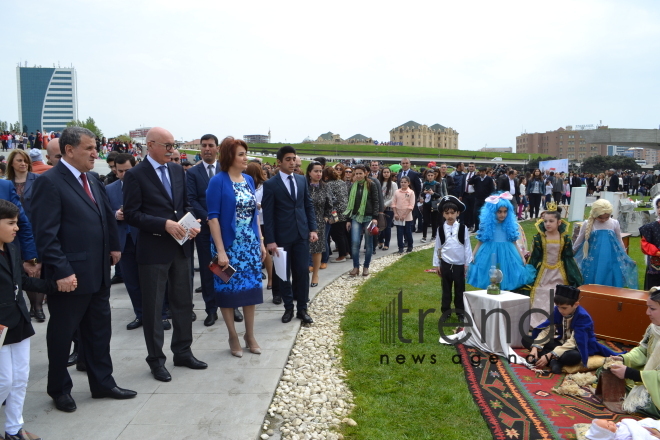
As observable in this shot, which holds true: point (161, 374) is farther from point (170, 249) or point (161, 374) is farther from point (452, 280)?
point (452, 280)

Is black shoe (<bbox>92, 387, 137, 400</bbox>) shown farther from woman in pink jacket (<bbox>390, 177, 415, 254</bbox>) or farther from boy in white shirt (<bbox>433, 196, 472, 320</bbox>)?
woman in pink jacket (<bbox>390, 177, 415, 254</bbox>)

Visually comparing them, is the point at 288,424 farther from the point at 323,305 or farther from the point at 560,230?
the point at 560,230

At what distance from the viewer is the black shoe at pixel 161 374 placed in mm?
4184

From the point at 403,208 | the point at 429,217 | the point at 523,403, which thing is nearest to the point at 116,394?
the point at 523,403

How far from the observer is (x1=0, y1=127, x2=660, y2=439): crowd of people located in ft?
11.3

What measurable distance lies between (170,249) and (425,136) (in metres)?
159

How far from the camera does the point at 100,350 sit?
12.5 feet

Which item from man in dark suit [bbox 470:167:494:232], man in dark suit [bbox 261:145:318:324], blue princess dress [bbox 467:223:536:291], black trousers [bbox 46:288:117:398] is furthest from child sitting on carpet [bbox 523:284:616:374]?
man in dark suit [bbox 470:167:494:232]

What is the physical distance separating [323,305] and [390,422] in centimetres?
328

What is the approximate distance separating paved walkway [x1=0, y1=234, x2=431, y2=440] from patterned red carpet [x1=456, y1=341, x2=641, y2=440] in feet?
5.71

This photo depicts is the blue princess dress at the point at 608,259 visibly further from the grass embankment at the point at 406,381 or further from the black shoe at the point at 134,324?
the black shoe at the point at 134,324

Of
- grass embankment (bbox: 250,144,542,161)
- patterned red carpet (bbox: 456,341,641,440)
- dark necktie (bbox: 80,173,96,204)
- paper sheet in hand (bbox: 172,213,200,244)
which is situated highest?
grass embankment (bbox: 250,144,542,161)

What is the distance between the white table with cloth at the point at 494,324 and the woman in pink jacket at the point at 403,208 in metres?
5.39

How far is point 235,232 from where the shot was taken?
459 cm
